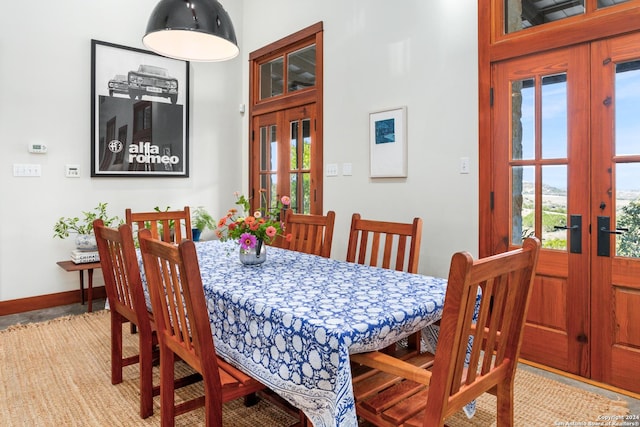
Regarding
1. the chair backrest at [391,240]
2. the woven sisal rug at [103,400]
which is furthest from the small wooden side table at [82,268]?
the chair backrest at [391,240]

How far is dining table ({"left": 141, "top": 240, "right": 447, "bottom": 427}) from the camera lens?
1211mm

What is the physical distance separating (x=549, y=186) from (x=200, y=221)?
3.32 m

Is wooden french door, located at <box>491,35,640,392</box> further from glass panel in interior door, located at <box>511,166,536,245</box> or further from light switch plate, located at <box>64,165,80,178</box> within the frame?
light switch plate, located at <box>64,165,80,178</box>

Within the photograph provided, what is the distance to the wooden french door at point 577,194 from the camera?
222 cm

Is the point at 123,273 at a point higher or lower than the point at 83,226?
lower

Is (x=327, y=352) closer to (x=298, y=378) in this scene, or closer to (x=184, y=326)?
(x=298, y=378)

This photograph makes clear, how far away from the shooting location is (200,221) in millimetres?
4434

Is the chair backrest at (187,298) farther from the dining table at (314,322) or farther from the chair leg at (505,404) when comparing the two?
the chair leg at (505,404)

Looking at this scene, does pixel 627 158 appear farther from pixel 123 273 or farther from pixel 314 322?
pixel 123 273

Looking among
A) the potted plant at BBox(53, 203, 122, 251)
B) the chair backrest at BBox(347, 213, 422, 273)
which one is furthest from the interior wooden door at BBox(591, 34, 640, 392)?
the potted plant at BBox(53, 203, 122, 251)

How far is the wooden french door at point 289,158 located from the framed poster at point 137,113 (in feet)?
2.67

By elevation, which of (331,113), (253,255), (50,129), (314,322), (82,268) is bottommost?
(82,268)

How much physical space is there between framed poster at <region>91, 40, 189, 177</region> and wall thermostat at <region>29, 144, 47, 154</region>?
1.27 ft

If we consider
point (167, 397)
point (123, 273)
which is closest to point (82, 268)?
point (123, 273)
